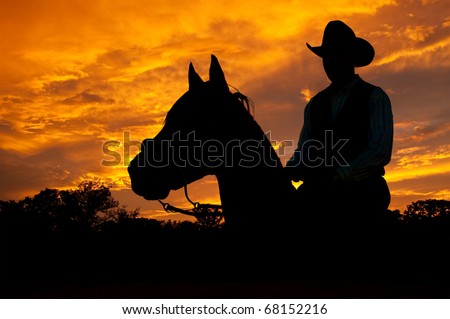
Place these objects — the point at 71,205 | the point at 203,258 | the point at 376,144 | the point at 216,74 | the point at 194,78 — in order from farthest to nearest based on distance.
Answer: the point at 71,205, the point at 203,258, the point at 376,144, the point at 194,78, the point at 216,74

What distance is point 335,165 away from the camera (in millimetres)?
6039

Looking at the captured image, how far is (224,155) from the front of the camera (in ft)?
18.5

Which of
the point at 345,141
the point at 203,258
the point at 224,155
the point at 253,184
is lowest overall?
the point at 203,258

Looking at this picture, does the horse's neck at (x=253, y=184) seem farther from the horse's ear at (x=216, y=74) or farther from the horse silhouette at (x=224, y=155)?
the horse's ear at (x=216, y=74)

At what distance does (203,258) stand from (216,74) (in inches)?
200

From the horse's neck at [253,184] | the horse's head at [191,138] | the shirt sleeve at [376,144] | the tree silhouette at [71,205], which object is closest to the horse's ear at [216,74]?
the horse's head at [191,138]

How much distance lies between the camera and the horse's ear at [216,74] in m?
5.43

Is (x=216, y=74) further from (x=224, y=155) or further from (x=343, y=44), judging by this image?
(x=343, y=44)

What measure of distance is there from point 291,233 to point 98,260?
8770mm

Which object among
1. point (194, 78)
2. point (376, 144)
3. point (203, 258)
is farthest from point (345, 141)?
point (203, 258)

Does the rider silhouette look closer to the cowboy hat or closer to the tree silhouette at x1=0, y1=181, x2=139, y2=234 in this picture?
the cowboy hat

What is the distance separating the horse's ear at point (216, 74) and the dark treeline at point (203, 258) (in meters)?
1.52

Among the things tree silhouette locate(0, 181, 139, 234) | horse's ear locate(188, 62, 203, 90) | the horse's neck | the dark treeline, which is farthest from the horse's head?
tree silhouette locate(0, 181, 139, 234)

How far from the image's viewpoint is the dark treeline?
575 cm
